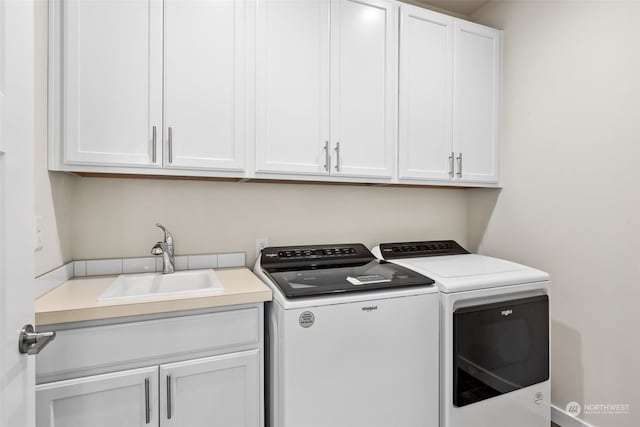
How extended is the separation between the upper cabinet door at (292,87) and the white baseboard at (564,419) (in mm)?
1924

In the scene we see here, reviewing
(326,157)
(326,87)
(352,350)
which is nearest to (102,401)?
(352,350)

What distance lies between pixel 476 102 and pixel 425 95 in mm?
411

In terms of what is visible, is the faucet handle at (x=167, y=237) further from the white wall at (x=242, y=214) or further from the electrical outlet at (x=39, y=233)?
the electrical outlet at (x=39, y=233)

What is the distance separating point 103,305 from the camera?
1.14 metres

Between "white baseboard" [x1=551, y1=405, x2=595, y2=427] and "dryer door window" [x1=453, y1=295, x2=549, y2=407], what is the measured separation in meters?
0.35

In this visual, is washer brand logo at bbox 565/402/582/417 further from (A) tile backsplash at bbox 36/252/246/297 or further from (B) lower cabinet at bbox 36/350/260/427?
(A) tile backsplash at bbox 36/252/246/297

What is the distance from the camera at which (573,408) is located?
6.10ft

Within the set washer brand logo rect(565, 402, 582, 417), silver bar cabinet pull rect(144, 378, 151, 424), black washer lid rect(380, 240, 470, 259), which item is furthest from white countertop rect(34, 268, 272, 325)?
washer brand logo rect(565, 402, 582, 417)

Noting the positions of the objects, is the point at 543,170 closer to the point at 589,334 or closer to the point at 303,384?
the point at 589,334

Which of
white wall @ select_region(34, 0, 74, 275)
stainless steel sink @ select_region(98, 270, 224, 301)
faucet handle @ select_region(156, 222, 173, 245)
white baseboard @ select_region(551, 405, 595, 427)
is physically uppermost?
white wall @ select_region(34, 0, 74, 275)

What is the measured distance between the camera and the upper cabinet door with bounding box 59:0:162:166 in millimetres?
1336

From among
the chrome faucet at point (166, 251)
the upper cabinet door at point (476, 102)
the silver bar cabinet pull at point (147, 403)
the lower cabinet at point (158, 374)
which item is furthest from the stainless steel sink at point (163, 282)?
the upper cabinet door at point (476, 102)

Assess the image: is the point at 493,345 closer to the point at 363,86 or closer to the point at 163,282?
the point at 363,86

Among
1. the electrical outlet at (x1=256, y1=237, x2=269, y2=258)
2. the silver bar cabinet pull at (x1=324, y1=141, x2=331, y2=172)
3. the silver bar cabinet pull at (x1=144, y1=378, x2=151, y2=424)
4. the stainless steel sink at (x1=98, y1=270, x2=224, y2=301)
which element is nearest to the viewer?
the silver bar cabinet pull at (x1=144, y1=378, x2=151, y2=424)
